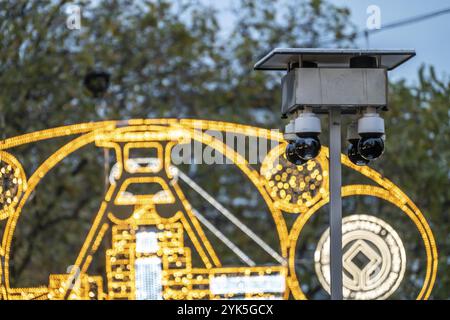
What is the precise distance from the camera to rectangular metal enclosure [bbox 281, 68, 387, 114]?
5.06 metres

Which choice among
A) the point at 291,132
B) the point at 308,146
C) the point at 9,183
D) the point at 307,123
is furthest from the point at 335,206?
the point at 9,183

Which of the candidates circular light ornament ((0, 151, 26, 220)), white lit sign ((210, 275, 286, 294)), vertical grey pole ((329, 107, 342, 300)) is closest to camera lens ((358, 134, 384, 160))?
vertical grey pole ((329, 107, 342, 300))

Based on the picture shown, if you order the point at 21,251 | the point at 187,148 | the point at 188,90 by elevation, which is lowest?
the point at 21,251

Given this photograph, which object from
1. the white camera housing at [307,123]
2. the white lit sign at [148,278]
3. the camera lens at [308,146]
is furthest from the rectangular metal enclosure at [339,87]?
the white lit sign at [148,278]

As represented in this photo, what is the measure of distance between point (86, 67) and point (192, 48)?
1122 mm

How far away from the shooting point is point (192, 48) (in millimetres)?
10914

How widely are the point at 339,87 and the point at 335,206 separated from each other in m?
0.58

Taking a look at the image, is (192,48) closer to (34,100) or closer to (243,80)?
(243,80)

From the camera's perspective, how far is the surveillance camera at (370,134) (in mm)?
5117

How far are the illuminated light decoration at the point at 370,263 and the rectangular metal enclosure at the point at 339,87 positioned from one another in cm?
222

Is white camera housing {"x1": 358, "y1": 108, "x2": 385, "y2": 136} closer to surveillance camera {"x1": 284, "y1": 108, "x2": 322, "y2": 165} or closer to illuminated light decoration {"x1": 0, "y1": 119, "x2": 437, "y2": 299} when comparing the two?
surveillance camera {"x1": 284, "y1": 108, "x2": 322, "y2": 165}

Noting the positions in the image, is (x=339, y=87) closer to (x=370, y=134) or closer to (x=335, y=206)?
(x=370, y=134)
